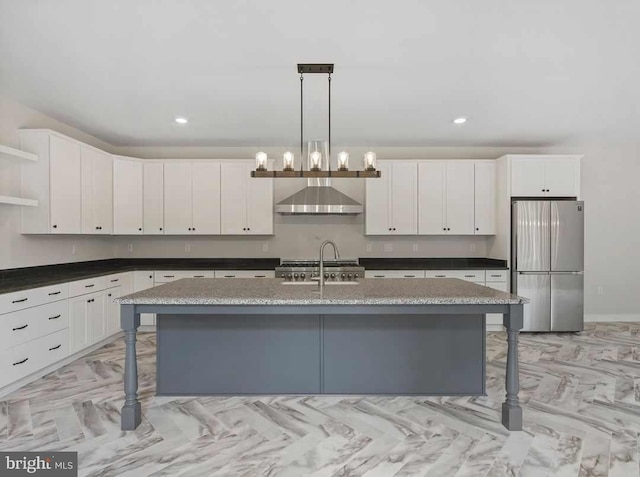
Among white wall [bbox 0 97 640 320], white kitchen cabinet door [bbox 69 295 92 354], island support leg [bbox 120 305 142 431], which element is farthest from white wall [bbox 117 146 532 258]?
island support leg [bbox 120 305 142 431]

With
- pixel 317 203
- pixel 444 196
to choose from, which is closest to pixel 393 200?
pixel 444 196

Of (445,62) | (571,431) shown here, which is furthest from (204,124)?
(571,431)

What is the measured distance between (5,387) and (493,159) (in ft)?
20.1

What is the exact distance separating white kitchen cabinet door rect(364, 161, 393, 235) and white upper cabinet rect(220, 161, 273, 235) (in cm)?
140

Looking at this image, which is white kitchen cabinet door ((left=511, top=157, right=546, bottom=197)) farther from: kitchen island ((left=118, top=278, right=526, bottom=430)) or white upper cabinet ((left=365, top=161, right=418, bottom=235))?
kitchen island ((left=118, top=278, right=526, bottom=430))

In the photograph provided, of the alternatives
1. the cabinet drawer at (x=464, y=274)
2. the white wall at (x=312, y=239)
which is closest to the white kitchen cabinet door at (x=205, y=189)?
the white wall at (x=312, y=239)

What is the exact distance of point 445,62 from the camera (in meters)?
2.89

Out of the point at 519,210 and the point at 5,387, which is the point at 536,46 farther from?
the point at 5,387

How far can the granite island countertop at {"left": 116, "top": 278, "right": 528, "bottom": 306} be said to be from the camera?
2.39 m

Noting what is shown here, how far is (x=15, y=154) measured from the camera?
345cm

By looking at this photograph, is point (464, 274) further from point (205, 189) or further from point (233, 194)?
point (205, 189)

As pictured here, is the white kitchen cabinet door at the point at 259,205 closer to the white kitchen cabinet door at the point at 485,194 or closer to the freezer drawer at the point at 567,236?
the white kitchen cabinet door at the point at 485,194

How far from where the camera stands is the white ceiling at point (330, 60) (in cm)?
227

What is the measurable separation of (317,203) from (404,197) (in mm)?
1359
